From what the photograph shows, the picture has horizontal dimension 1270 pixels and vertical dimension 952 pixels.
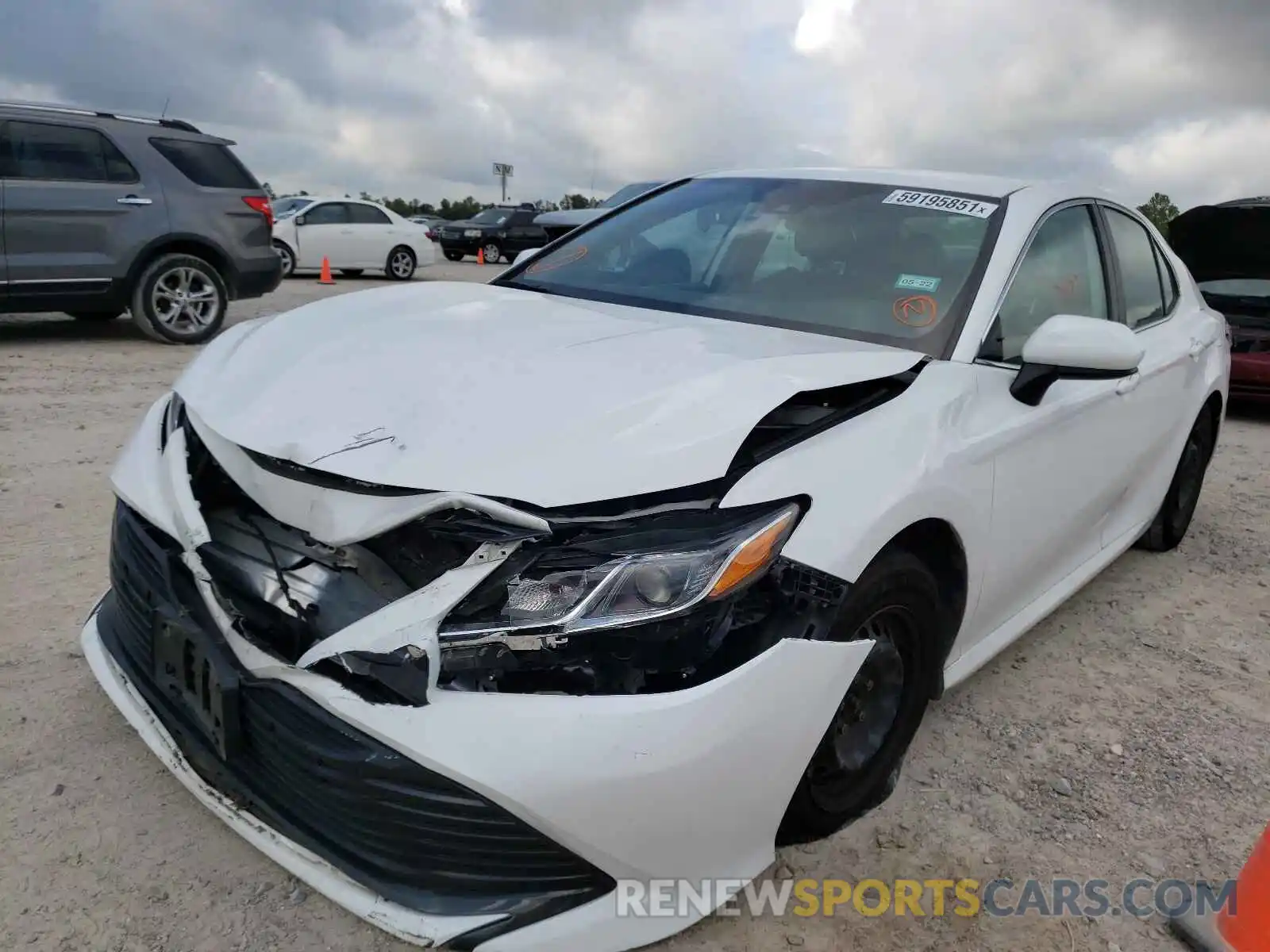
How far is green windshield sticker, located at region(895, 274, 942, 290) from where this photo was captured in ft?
8.71

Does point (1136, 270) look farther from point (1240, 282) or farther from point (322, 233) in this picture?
point (322, 233)

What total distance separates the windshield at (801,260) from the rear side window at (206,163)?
5.98 meters

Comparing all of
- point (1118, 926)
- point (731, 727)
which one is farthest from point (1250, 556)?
point (731, 727)

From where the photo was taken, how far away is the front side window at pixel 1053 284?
8.64 feet

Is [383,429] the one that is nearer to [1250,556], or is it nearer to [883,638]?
[883,638]

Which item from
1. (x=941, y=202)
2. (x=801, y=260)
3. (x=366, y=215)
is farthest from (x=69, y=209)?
(x=366, y=215)

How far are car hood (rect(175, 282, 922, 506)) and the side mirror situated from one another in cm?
33

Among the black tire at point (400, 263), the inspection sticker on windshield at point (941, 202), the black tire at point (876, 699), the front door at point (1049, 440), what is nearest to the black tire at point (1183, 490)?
the front door at point (1049, 440)

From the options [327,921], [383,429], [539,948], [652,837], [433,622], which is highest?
[383,429]

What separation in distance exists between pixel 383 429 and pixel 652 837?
88 cm

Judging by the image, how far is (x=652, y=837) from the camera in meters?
1.68

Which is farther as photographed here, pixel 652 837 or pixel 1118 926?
pixel 1118 926

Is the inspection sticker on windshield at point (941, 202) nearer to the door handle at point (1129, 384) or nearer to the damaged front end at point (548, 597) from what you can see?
the door handle at point (1129, 384)

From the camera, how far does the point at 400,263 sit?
53.1 ft
